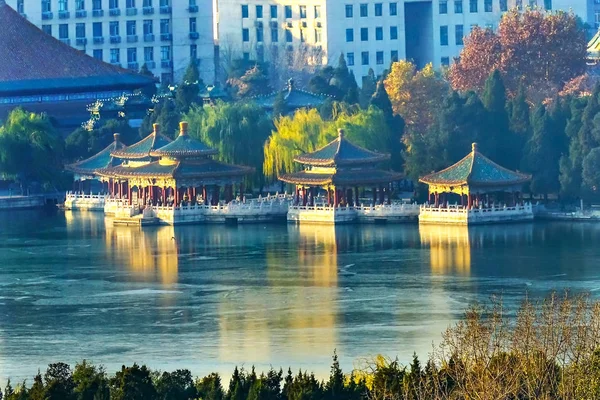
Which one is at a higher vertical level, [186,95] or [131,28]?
[131,28]

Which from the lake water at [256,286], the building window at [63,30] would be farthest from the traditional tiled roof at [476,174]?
the building window at [63,30]

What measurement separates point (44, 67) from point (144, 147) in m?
17.8

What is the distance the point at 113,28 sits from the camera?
396ft

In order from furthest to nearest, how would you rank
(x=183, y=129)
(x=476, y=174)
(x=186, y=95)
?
1. (x=186, y=95)
2. (x=183, y=129)
3. (x=476, y=174)

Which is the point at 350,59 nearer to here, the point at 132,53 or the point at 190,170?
the point at 132,53

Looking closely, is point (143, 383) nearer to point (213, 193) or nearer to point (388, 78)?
point (213, 193)

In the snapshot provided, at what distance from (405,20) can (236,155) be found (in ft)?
100

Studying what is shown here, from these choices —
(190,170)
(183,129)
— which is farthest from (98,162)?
(190,170)

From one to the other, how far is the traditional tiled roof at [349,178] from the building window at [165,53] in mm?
38543

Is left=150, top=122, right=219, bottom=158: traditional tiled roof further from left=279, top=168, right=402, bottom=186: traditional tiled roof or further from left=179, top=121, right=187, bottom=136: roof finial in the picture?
left=279, top=168, right=402, bottom=186: traditional tiled roof

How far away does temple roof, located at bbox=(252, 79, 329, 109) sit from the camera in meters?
100

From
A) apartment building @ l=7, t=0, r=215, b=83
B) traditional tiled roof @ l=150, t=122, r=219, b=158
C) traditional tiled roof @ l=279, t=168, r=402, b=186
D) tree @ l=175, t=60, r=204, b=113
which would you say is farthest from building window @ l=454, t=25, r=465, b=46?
traditional tiled roof @ l=279, t=168, r=402, b=186

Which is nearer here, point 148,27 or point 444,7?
point 444,7

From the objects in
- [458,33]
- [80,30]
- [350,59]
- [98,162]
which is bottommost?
[98,162]
